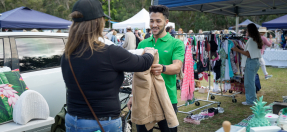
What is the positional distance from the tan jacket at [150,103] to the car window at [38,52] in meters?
1.99

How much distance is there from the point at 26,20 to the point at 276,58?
1171cm

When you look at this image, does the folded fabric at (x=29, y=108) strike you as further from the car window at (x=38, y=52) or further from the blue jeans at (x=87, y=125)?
the car window at (x=38, y=52)

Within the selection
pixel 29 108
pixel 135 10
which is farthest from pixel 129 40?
pixel 135 10

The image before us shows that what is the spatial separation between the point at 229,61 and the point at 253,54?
2.04ft

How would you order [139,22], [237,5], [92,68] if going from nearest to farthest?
[92,68]
[237,5]
[139,22]

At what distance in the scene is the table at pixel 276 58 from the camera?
11634 millimetres

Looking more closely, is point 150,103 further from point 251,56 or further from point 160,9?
point 251,56

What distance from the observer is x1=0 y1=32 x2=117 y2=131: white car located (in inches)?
133

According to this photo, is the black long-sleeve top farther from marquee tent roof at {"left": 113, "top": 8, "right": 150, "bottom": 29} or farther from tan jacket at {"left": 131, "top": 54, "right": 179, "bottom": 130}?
marquee tent roof at {"left": 113, "top": 8, "right": 150, "bottom": 29}

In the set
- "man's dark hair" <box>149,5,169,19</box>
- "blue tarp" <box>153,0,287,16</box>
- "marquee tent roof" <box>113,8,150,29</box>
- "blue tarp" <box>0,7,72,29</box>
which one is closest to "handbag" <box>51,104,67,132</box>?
"man's dark hair" <box>149,5,169,19</box>

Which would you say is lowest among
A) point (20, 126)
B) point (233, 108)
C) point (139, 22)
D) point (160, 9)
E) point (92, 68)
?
point (233, 108)

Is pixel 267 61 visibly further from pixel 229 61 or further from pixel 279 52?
pixel 229 61

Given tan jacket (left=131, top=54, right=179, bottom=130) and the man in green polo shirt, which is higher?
→ the man in green polo shirt

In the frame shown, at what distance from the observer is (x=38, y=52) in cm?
368
